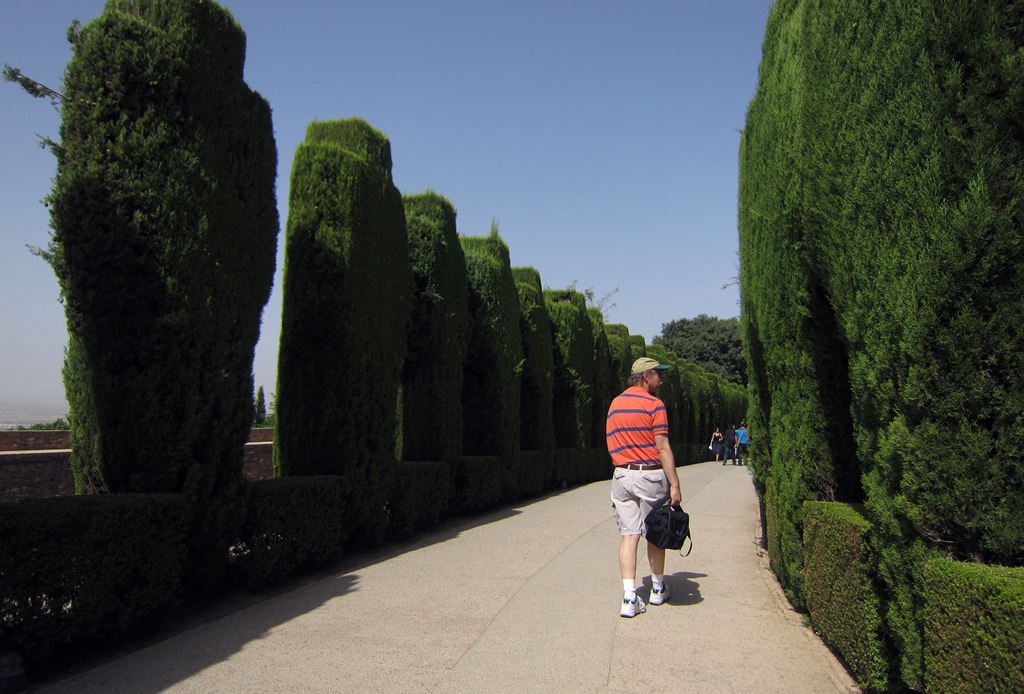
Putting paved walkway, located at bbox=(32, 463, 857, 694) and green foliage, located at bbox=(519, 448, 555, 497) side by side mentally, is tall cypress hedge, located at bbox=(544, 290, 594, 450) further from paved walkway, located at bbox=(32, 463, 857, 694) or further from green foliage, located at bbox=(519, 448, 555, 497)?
paved walkway, located at bbox=(32, 463, 857, 694)

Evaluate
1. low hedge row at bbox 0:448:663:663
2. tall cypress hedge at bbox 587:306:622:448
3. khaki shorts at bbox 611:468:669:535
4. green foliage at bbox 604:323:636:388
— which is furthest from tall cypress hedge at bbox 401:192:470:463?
green foliage at bbox 604:323:636:388

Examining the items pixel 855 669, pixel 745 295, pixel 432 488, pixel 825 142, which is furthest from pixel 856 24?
pixel 432 488

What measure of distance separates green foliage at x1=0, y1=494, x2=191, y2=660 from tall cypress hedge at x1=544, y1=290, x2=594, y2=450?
15.2 m

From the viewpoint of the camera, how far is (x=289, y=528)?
7426mm

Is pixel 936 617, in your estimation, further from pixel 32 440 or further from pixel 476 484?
pixel 32 440

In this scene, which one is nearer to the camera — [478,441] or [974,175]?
[974,175]

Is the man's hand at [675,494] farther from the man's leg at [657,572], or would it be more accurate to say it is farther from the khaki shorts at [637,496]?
the man's leg at [657,572]

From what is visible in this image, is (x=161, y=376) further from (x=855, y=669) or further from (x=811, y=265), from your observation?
(x=855, y=669)

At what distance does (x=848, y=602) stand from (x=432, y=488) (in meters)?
7.40

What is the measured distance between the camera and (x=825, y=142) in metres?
4.26

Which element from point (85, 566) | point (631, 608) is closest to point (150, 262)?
point (85, 566)

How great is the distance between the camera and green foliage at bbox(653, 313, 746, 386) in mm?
77000

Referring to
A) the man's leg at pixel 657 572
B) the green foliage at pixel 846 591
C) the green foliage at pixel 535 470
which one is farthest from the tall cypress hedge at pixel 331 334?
the green foliage at pixel 535 470

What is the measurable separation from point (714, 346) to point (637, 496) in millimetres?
73820
